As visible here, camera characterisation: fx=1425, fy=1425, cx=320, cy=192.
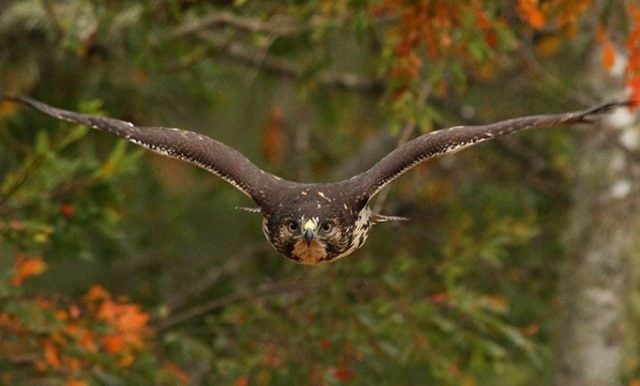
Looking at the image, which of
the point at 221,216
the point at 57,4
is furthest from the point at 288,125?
the point at 57,4

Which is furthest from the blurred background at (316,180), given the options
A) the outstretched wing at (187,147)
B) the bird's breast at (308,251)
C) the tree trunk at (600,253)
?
the bird's breast at (308,251)

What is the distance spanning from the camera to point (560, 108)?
13094 millimetres

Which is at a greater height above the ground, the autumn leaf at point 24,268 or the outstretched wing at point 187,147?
the outstretched wing at point 187,147

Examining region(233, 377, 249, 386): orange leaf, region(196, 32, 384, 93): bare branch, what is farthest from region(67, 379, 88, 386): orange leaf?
region(196, 32, 384, 93): bare branch

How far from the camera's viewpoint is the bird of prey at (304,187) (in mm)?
7965

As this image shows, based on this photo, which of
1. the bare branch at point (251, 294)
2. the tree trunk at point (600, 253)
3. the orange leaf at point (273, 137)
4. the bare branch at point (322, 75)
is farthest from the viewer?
the orange leaf at point (273, 137)

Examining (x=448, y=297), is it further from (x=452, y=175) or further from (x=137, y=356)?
(x=452, y=175)

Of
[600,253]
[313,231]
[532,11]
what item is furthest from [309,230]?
[600,253]

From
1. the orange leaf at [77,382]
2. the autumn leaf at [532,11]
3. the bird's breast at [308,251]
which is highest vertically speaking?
the autumn leaf at [532,11]

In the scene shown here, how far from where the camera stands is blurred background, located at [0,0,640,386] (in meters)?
9.41

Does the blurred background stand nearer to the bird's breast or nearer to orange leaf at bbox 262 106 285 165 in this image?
orange leaf at bbox 262 106 285 165

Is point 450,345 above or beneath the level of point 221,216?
beneath

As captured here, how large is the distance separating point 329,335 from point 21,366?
7.38ft

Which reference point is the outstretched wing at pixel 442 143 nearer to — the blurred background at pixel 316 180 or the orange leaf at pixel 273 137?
the blurred background at pixel 316 180
